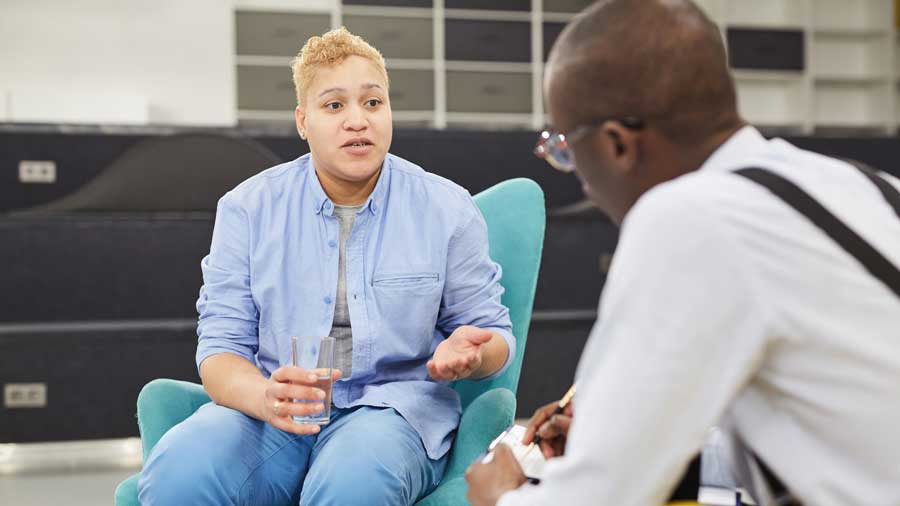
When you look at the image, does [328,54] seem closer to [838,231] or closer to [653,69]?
[653,69]

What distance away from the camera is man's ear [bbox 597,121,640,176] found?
2.73 feet

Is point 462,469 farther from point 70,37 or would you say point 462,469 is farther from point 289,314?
point 70,37

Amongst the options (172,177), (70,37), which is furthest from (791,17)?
(172,177)

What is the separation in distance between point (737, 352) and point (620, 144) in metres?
0.22

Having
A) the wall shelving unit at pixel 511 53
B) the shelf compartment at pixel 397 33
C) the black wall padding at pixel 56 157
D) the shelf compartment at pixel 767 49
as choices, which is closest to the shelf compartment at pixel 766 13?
the wall shelving unit at pixel 511 53

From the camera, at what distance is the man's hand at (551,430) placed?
1157mm

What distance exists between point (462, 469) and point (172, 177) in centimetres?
193

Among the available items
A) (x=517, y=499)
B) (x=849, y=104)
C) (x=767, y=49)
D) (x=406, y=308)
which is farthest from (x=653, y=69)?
(x=849, y=104)

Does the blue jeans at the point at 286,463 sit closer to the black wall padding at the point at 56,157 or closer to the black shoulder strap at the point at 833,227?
the black shoulder strap at the point at 833,227

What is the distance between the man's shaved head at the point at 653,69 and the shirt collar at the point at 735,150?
2 centimetres

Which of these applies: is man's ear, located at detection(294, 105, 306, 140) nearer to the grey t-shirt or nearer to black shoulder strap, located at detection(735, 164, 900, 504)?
the grey t-shirt

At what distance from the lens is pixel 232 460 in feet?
4.83

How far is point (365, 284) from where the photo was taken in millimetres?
1682

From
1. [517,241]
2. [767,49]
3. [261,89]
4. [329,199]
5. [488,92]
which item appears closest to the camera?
[329,199]
